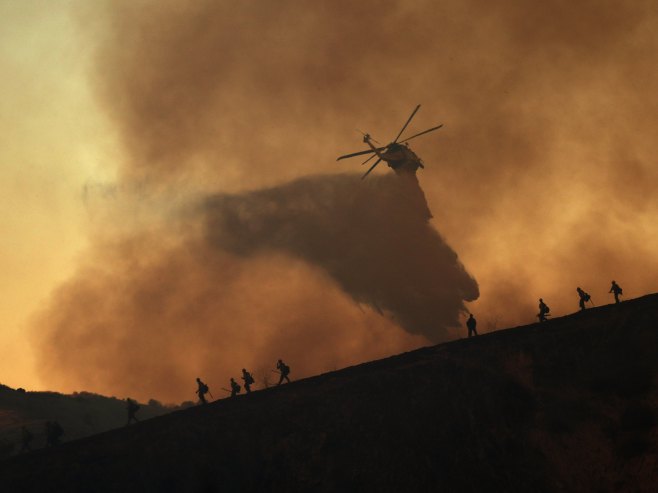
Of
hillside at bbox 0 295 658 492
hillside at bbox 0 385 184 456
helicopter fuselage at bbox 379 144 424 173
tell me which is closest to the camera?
hillside at bbox 0 295 658 492

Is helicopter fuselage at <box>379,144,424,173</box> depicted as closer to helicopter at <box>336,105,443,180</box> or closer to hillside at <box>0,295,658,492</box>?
helicopter at <box>336,105,443,180</box>

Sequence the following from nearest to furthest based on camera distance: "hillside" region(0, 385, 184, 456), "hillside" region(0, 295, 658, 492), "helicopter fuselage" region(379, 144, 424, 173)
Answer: "hillside" region(0, 295, 658, 492) → "hillside" region(0, 385, 184, 456) → "helicopter fuselage" region(379, 144, 424, 173)

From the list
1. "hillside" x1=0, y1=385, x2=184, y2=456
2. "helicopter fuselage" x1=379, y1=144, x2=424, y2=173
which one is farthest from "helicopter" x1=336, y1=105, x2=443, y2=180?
"hillside" x1=0, y1=385, x2=184, y2=456

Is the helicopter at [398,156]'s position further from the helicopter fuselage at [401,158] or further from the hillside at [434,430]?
the hillside at [434,430]

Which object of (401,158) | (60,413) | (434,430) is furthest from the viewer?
(401,158)

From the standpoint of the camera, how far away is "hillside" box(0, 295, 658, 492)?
30.3 m

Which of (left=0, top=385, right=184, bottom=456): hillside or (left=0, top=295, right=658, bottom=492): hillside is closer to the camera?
(left=0, top=295, right=658, bottom=492): hillside

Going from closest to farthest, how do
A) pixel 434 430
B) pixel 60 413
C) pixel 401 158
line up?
pixel 434 430 < pixel 60 413 < pixel 401 158

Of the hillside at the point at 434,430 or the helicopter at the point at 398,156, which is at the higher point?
the helicopter at the point at 398,156

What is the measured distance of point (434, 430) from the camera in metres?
33.9

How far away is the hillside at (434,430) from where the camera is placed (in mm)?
30297

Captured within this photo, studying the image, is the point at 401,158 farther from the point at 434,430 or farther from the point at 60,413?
the point at 434,430

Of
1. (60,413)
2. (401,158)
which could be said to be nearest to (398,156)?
(401,158)

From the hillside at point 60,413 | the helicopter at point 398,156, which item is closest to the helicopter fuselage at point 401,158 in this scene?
the helicopter at point 398,156
